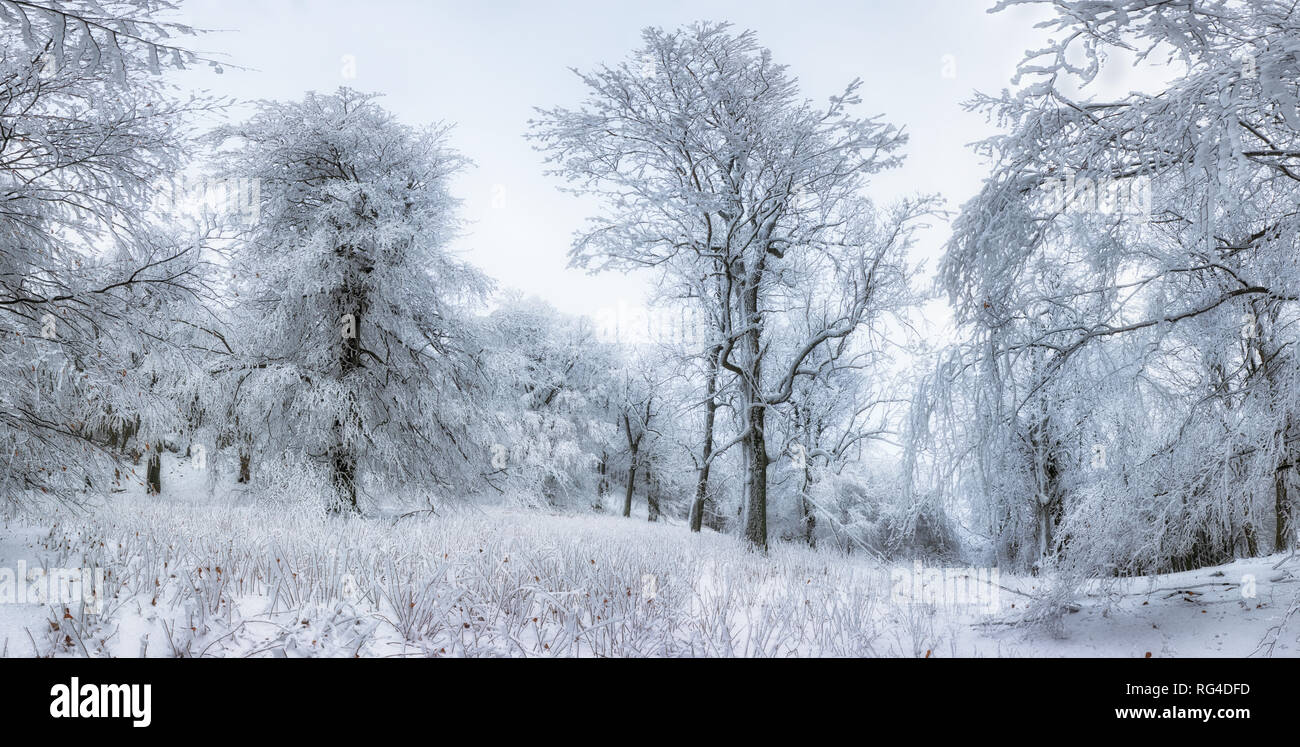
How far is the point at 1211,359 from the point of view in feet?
15.0

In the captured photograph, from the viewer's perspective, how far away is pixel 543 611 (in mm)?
3111

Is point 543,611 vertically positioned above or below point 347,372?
below

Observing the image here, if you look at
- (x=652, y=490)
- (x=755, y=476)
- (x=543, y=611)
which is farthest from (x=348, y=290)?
(x=652, y=490)

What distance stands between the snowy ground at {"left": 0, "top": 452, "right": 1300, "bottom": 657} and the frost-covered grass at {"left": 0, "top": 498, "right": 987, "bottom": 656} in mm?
12

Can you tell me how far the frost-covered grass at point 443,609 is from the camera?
275cm

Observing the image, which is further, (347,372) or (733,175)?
(347,372)

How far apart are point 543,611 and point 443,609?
1.69ft

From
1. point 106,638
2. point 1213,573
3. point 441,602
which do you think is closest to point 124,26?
point 106,638

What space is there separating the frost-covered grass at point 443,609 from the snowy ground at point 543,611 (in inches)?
0.5

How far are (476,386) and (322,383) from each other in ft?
8.18

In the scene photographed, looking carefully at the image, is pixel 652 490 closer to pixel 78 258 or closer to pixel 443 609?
pixel 78 258

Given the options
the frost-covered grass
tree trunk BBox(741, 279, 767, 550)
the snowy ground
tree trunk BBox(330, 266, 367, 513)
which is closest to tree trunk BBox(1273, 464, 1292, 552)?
the snowy ground

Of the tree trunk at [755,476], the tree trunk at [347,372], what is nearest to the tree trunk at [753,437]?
the tree trunk at [755,476]

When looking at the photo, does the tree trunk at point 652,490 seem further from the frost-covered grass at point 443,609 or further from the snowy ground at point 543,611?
the frost-covered grass at point 443,609
